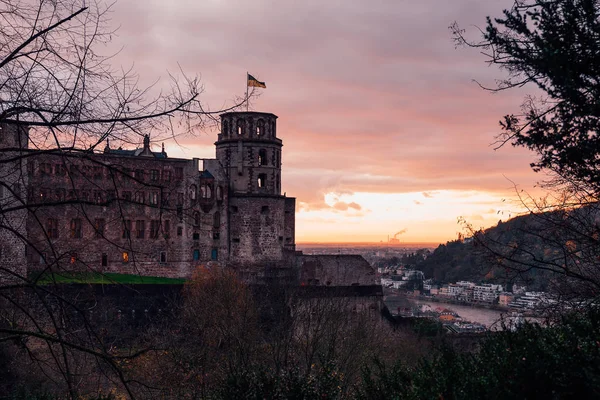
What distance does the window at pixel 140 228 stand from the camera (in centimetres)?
4622

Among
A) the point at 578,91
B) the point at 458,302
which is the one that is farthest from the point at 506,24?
the point at 458,302

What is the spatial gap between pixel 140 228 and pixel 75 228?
4937 mm

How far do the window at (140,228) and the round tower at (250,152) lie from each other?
7515mm

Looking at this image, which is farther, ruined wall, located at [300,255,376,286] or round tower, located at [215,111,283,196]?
round tower, located at [215,111,283,196]

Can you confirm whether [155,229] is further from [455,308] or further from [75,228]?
[455,308]

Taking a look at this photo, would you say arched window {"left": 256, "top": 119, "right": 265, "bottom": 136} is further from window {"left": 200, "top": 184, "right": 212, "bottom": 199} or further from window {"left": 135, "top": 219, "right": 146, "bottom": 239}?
window {"left": 135, "top": 219, "right": 146, "bottom": 239}

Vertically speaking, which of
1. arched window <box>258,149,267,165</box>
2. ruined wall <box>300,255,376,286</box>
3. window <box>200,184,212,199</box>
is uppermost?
arched window <box>258,149,267,165</box>

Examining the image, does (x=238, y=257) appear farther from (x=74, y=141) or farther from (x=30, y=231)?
(x=74, y=141)

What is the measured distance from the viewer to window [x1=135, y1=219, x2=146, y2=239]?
46219 millimetres

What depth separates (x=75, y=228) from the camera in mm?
42875

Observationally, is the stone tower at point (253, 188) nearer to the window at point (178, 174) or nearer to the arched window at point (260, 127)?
the arched window at point (260, 127)

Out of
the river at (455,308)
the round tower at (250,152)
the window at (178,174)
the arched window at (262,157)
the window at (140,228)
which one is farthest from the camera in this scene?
the river at (455,308)

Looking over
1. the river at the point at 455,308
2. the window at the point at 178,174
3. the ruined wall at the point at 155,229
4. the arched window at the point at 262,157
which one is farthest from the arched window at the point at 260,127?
the river at the point at 455,308

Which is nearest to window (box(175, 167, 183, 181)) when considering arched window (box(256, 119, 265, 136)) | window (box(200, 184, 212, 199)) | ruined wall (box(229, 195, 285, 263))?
window (box(200, 184, 212, 199))
